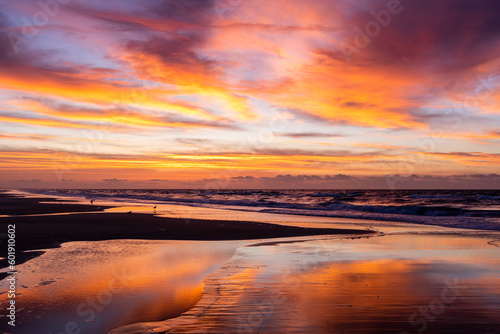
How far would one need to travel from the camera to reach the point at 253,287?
29.0 feet

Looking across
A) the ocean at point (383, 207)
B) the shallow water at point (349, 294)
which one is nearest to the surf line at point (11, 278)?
the shallow water at point (349, 294)

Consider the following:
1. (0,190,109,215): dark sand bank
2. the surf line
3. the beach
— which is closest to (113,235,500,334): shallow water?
the beach

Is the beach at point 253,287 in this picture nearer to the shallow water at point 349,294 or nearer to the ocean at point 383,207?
the shallow water at point 349,294

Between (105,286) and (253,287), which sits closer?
(105,286)

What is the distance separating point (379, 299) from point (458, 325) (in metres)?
1.67

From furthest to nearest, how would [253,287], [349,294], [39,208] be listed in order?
1. [39,208]
2. [253,287]
3. [349,294]

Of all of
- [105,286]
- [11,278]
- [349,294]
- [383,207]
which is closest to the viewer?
[349,294]

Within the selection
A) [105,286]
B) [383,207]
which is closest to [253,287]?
[105,286]

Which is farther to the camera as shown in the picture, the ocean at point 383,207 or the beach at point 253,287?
the ocean at point 383,207

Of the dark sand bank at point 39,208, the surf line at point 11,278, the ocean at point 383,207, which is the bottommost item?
the ocean at point 383,207

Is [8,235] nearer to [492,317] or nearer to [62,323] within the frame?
[62,323]

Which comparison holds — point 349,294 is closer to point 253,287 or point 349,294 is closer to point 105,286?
point 253,287

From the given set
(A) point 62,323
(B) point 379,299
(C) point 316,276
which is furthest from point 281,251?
(A) point 62,323

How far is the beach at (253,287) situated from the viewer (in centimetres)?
647
